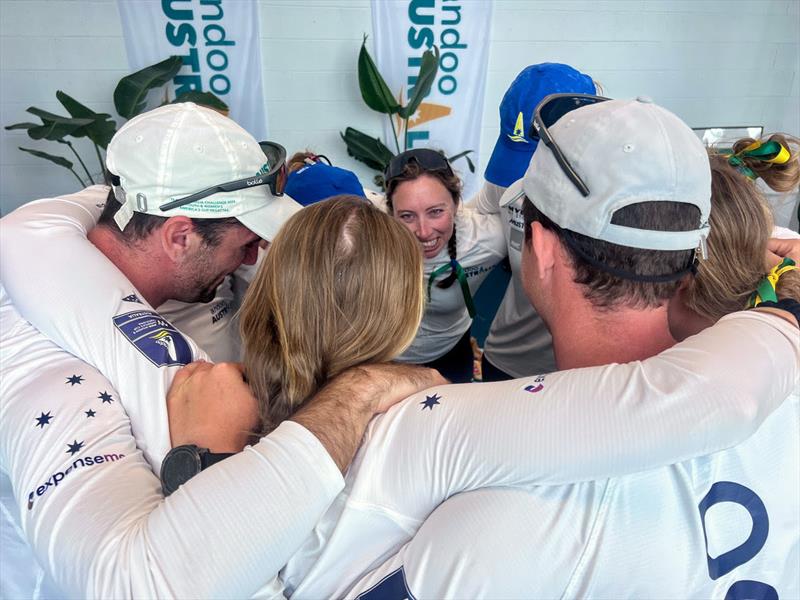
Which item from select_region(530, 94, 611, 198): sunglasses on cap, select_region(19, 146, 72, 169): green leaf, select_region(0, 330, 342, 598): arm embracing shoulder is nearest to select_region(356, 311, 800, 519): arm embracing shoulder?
select_region(0, 330, 342, 598): arm embracing shoulder

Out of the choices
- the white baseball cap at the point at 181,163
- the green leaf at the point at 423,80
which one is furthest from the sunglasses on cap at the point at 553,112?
the green leaf at the point at 423,80

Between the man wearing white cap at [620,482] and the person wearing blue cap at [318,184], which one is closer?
the man wearing white cap at [620,482]

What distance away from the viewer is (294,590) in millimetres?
987

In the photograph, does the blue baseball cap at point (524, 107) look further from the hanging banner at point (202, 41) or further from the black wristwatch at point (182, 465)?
the hanging banner at point (202, 41)

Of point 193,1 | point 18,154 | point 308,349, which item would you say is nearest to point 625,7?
point 193,1

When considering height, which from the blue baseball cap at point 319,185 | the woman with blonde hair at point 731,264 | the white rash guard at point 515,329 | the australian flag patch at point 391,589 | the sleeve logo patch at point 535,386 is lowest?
the white rash guard at point 515,329

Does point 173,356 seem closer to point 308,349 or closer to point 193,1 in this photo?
point 308,349

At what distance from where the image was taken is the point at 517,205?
1.91 meters

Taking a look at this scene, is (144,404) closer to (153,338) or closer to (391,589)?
(153,338)

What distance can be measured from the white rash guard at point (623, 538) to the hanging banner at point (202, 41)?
400cm

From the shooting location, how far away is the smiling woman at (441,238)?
2.28m

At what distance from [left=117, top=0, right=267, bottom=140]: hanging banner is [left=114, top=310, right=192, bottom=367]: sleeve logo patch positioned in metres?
3.32

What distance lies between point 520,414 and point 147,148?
1177 millimetres

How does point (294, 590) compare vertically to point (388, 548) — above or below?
below
